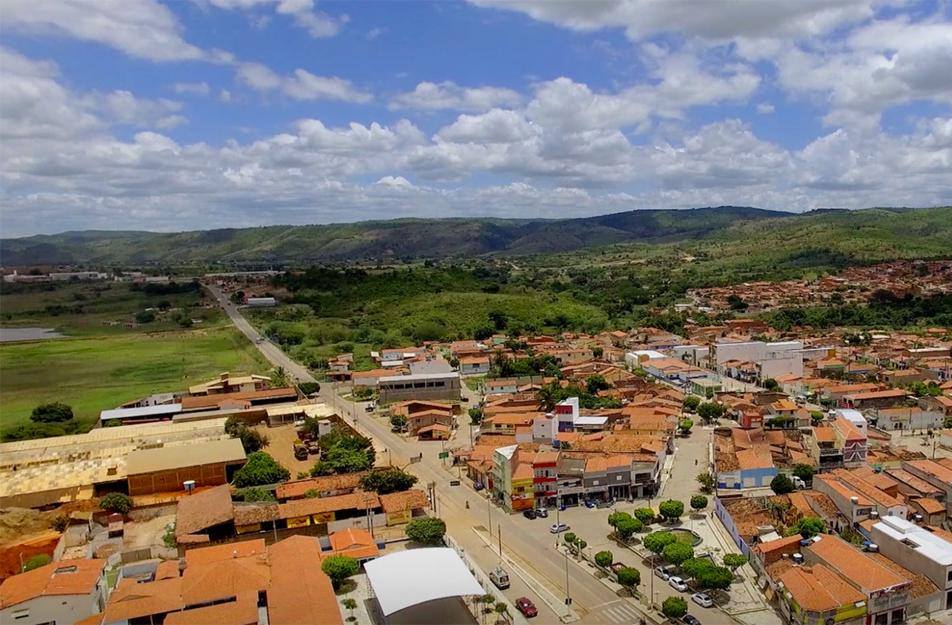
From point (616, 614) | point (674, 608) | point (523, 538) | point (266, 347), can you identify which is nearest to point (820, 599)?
point (674, 608)

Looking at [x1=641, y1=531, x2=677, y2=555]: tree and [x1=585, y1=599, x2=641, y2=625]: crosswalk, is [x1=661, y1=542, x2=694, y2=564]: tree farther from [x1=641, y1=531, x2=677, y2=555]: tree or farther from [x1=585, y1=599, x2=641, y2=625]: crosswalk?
[x1=585, y1=599, x2=641, y2=625]: crosswalk

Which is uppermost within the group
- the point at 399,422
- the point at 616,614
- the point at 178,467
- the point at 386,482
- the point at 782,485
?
the point at 178,467

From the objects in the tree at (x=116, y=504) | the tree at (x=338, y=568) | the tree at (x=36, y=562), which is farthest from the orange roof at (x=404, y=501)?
the tree at (x=36, y=562)

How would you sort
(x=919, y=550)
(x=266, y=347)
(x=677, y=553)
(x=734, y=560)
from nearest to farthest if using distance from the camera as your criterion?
1. (x=919, y=550)
2. (x=734, y=560)
3. (x=677, y=553)
4. (x=266, y=347)

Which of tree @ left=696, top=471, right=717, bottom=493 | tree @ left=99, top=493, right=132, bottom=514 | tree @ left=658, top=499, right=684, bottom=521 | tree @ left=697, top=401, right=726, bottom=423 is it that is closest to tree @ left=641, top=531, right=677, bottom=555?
tree @ left=658, top=499, right=684, bottom=521

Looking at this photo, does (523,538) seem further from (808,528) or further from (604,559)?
(808,528)

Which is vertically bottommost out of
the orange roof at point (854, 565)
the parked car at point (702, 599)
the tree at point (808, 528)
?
the parked car at point (702, 599)

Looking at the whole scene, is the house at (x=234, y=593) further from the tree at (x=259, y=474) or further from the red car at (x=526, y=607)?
the tree at (x=259, y=474)
